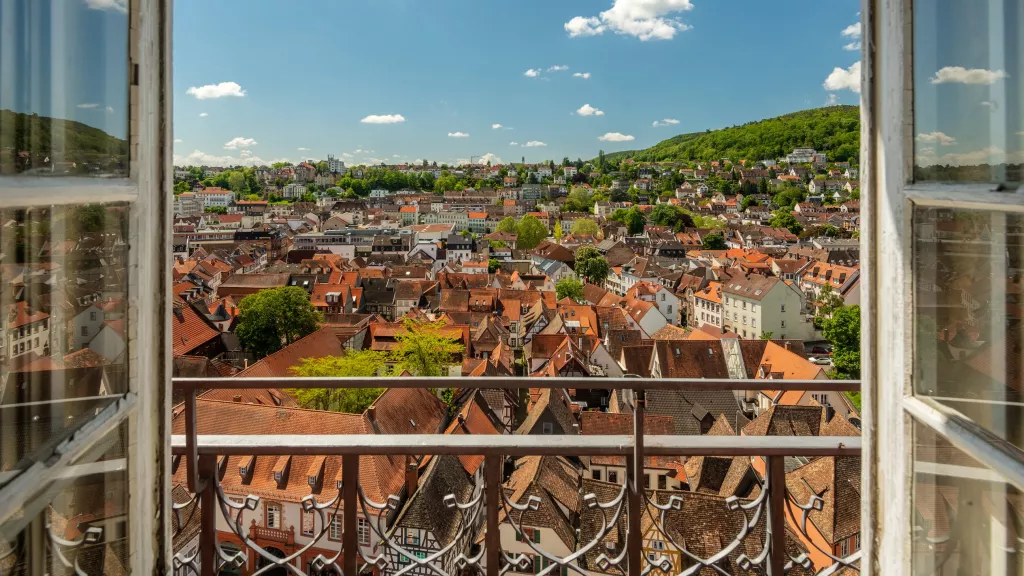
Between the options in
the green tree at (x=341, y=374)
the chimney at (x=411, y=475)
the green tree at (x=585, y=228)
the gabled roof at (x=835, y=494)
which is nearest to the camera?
the gabled roof at (x=835, y=494)

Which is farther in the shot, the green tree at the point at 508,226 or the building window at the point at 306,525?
the green tree at the point at 508,226

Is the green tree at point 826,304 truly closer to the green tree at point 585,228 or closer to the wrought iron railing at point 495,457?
the wrought iron railing at point 495,457

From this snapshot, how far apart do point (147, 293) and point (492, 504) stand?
2.87 feet

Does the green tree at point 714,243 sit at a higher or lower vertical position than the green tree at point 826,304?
higher

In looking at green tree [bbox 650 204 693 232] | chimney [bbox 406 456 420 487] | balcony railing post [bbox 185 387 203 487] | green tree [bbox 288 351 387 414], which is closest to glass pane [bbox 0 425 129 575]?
balcony railing post [bbox 185 387 203 487]

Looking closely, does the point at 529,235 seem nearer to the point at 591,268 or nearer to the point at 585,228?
the point at 585,228

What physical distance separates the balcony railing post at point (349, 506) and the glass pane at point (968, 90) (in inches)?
48.9

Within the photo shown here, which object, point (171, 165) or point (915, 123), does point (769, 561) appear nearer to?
point (915, 123)

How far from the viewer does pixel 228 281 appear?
30.0 meters

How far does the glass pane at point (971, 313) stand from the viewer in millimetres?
671

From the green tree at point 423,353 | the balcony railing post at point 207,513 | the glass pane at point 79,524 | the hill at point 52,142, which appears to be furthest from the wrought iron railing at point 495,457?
the green tree at point 423,353

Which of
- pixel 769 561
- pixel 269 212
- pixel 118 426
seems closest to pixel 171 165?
pixel 118 426

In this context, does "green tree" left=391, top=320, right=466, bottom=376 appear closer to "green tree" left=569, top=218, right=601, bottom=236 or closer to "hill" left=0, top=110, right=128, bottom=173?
"hill" left=0, top=110, right=128, bottom=173

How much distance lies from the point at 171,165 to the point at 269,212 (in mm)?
73157
